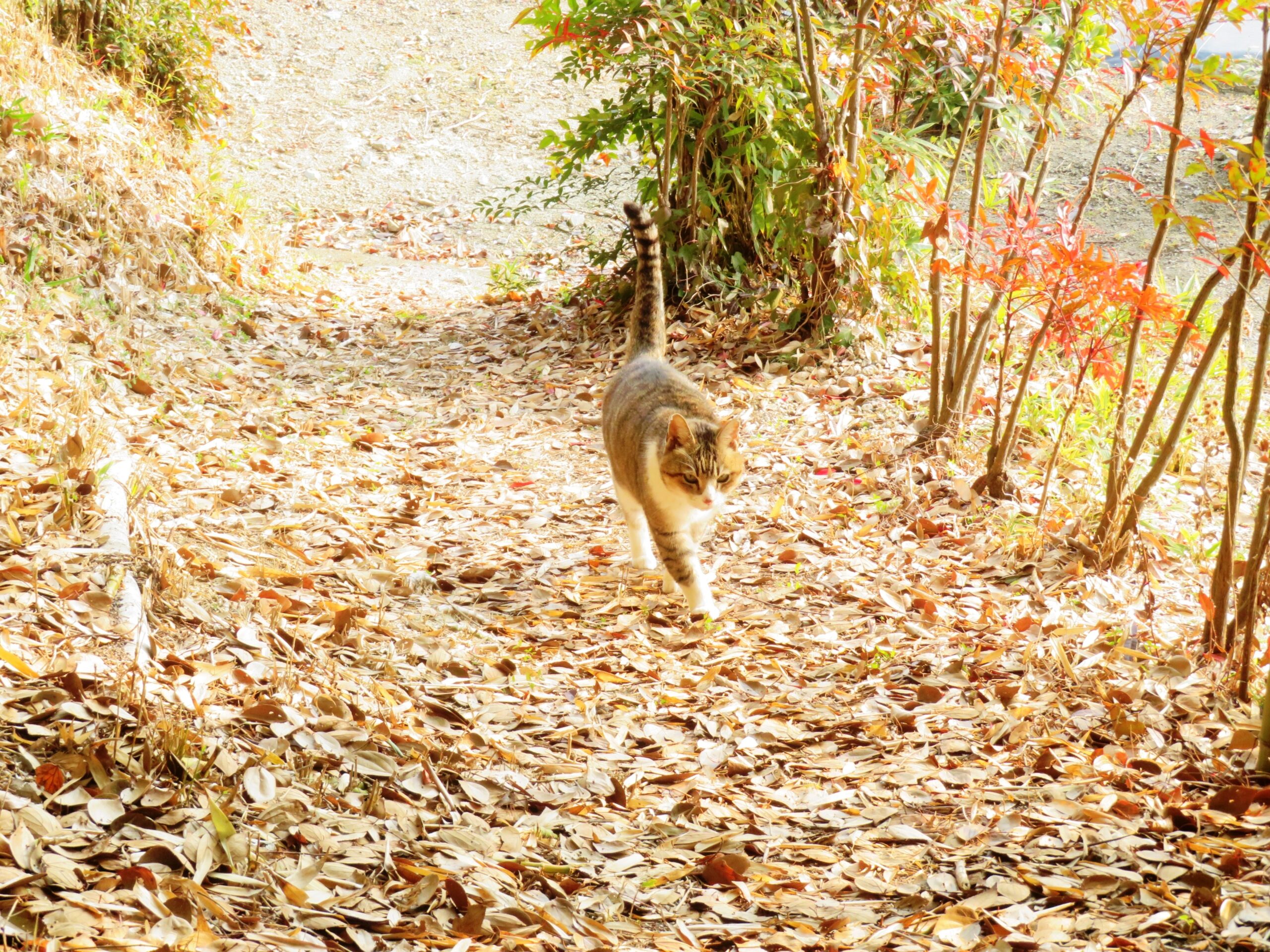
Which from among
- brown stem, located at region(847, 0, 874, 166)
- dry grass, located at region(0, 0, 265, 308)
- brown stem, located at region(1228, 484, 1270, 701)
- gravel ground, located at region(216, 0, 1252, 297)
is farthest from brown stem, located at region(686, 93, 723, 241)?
brown stem, located at region(1228, 484, 1270, 701)

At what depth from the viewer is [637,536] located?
4.96 meters

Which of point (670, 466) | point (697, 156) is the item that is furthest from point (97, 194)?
point (670, 466)

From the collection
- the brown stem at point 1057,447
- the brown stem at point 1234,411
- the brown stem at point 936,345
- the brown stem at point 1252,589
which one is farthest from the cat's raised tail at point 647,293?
the brown stem at point 1252,589

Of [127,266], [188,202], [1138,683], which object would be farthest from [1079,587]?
[188,202]

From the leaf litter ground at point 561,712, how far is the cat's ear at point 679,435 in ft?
2.29

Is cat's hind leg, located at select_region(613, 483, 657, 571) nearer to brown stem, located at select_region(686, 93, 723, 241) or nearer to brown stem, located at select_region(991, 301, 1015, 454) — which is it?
brown stem, located at select_region(991, 301, 1015, 454)

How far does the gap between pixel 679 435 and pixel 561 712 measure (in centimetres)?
132

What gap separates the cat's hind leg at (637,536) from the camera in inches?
194

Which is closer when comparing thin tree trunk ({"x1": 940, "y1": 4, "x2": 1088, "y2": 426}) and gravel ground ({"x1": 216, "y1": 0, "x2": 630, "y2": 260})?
thin tree trunk ({"x1": 940, "y1": 4, "x2": 1088, "y2": 426})

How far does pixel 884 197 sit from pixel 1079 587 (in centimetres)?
326

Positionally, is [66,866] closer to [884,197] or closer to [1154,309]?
[1154,309]

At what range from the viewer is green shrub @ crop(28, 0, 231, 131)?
8617 mm

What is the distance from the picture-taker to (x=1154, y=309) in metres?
3.92

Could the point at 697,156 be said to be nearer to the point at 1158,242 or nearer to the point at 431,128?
the point at 1158,242
